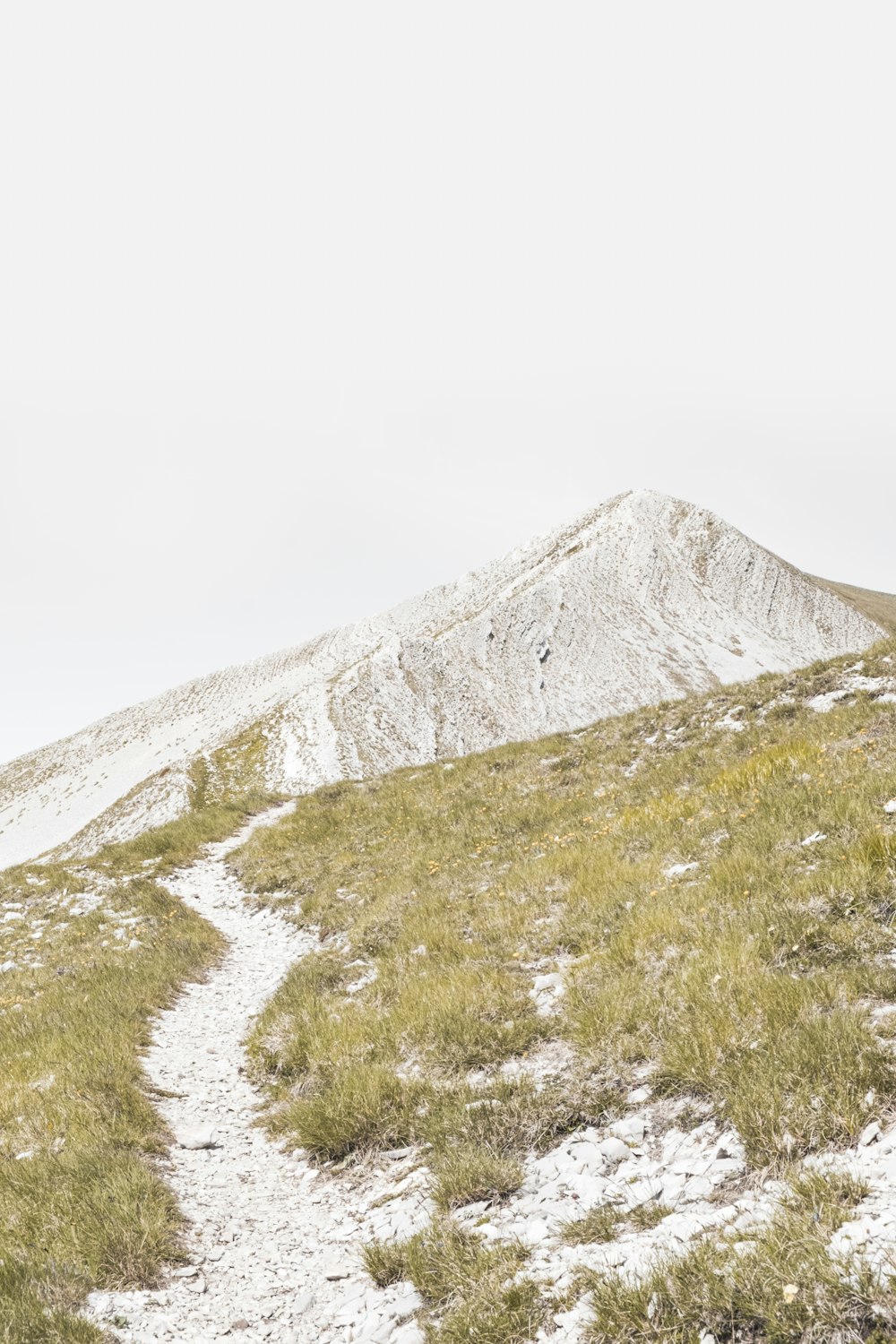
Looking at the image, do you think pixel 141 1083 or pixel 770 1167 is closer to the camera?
pixel 770 1167

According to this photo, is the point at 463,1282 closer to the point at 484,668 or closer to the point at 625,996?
the point at 625,996

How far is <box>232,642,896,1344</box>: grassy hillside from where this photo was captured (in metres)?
4.56

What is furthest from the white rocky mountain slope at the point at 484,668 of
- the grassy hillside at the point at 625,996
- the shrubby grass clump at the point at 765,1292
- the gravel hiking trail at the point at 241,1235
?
the shrubby grass clump at the point at 765,1292

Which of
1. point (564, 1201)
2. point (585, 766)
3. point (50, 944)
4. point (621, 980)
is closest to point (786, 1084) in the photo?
point (564, 1201)

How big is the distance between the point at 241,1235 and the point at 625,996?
14.1ft

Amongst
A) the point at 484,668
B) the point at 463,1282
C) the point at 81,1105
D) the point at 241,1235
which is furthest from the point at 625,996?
the point at 484,668

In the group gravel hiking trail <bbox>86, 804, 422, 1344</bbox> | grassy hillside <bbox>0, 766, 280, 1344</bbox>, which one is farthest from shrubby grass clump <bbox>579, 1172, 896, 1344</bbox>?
Result: grassy hillside <bbox>0, 766, 280, 1344</bbox>

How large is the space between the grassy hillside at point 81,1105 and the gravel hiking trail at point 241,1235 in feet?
0.97

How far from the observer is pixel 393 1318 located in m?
4.59

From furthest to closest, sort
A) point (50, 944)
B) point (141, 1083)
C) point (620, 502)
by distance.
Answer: point (620, 502), point (50, 944), point (141, 1083)

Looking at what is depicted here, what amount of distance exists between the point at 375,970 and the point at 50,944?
10.5m

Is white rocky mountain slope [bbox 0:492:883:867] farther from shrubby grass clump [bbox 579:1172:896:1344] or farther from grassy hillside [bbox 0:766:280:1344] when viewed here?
shrubby grass clump [bbox 579:1172:896:1344]

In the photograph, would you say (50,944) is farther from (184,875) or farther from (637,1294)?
(637,1294)

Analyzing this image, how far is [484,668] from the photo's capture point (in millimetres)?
65812
